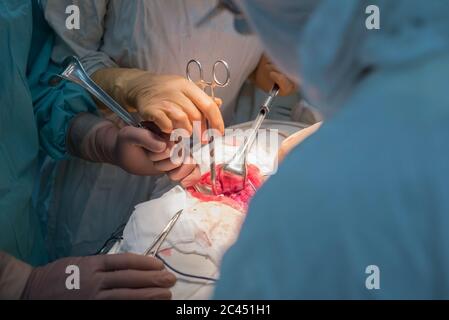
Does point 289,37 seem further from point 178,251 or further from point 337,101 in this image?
point 178,251

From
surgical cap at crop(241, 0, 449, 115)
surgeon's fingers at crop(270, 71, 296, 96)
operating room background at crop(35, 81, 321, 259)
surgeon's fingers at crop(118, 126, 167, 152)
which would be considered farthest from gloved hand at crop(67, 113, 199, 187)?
surgical cap at crop(241, 0, 449, 115)

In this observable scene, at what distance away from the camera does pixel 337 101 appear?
0.65 m

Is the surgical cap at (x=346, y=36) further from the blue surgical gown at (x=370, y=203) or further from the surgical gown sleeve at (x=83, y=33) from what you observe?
the surgical gown sleeve at (x=83, y=33)

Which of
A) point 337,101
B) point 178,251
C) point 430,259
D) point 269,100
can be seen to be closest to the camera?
point 430,259

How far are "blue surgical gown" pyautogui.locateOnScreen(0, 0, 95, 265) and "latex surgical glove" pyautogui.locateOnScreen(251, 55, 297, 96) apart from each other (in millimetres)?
635

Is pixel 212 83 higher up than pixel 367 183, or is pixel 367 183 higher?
pixel 212 83

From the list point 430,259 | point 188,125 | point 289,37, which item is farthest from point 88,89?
point 430,259

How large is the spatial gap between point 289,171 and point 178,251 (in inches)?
28.5

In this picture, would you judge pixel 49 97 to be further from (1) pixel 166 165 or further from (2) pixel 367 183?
(2) pixel 367 183

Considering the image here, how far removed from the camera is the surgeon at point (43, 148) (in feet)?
4.02

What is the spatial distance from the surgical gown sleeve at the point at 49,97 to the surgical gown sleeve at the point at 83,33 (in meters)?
0.04

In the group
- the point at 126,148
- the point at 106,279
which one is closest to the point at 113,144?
the point at 126,148

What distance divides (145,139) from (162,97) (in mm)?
136

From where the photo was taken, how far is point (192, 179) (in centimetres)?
150
